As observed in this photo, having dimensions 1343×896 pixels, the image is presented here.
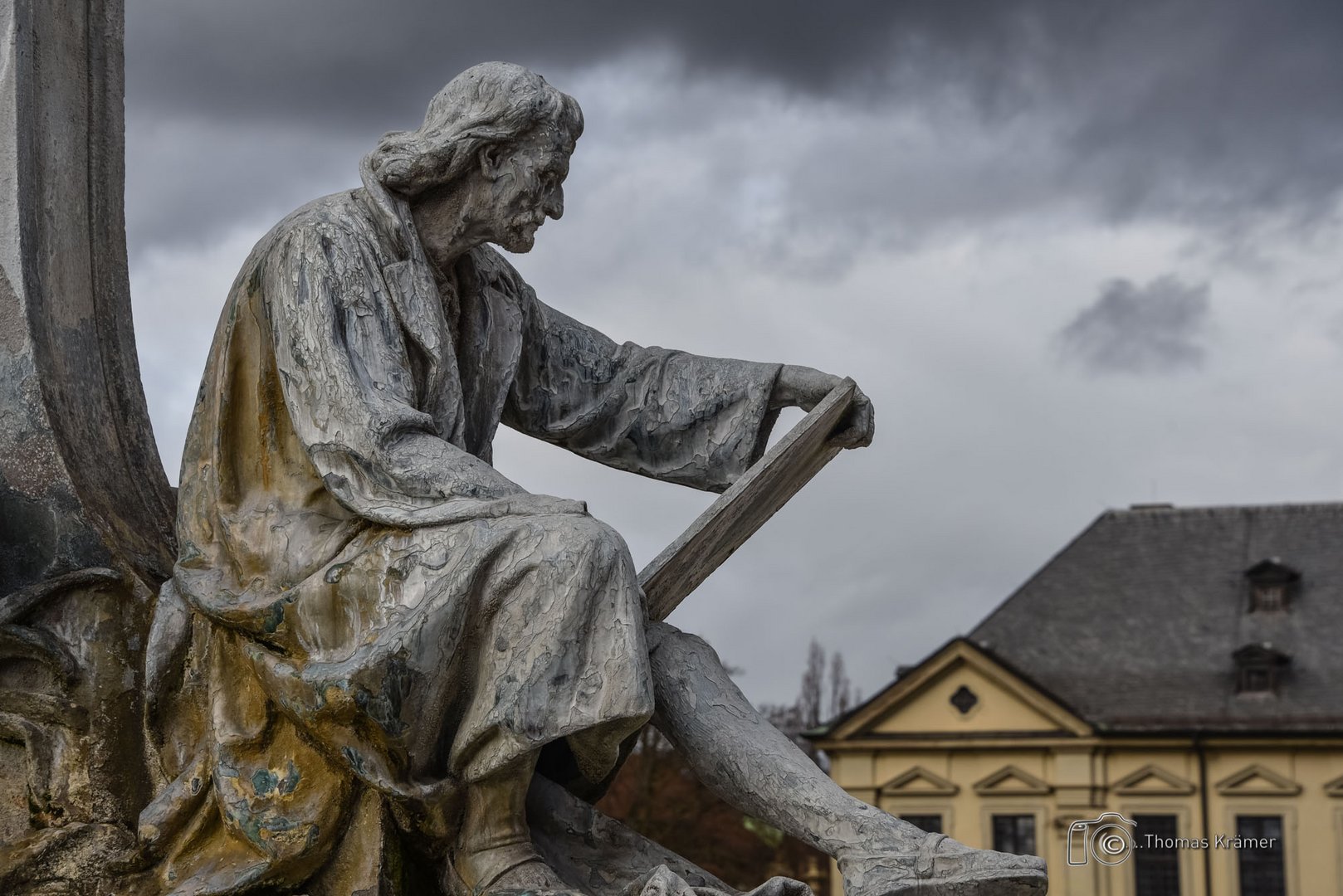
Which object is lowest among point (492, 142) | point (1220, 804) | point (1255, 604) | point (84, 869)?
point (84, 869)

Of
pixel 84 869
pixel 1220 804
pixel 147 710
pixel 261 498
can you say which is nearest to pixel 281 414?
pixel 261 498

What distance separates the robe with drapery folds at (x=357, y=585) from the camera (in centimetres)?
471

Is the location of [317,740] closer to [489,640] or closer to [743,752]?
[489,640]

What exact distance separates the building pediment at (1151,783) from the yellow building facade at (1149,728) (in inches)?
1.5

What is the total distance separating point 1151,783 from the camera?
4053 centimetres

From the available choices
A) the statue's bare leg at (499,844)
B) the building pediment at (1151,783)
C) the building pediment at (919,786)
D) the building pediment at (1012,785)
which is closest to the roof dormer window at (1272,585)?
the building pediment at (1151,783)

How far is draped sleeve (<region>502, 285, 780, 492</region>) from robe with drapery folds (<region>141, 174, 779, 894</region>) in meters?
0.29

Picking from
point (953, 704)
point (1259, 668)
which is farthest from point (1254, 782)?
point (953, 704)

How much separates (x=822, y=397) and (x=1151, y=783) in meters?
36.1

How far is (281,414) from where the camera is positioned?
17.2 ft

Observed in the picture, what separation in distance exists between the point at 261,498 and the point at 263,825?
29.8 inches

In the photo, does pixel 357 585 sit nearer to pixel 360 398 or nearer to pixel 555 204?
pixel 360 398

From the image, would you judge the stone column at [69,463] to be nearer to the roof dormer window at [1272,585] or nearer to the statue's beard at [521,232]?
the statue's beard at [521,232]

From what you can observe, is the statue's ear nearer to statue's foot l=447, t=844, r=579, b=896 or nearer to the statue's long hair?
the statue's long hair
